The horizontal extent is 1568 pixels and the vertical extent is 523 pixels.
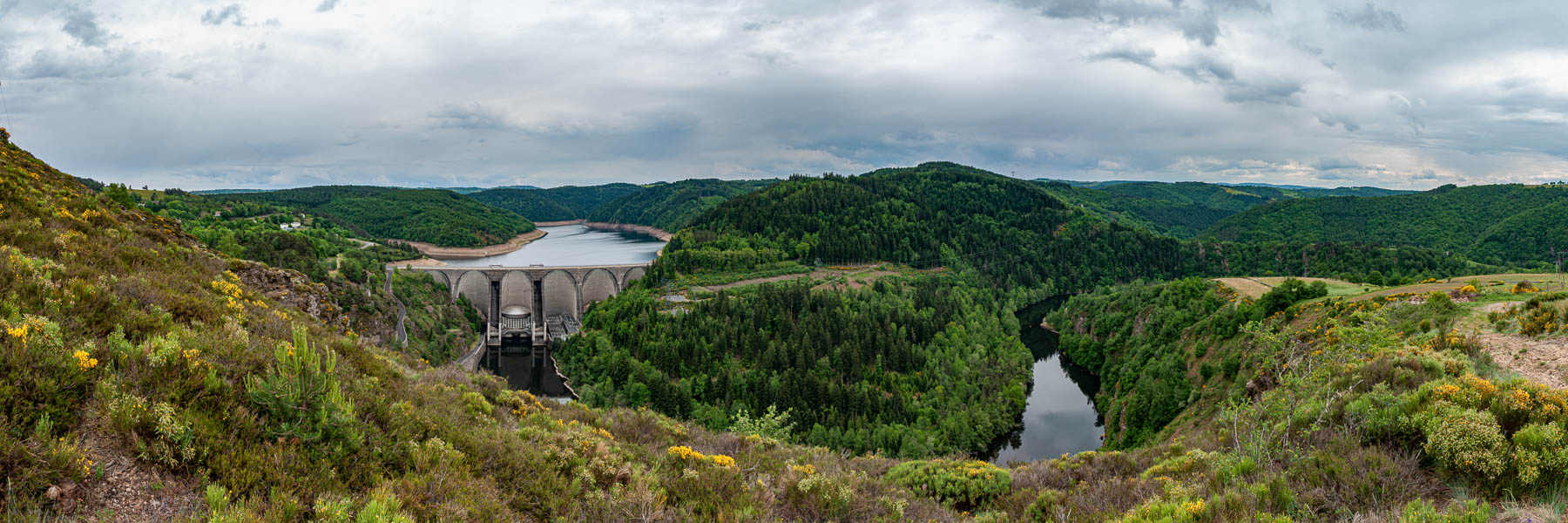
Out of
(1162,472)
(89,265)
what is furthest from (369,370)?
(1162,472)

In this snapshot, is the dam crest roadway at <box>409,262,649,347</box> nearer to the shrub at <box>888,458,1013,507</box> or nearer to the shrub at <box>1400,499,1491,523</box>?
the shrub at <box>888,458,1013,507</box>

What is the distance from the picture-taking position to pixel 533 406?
16703 millimetres

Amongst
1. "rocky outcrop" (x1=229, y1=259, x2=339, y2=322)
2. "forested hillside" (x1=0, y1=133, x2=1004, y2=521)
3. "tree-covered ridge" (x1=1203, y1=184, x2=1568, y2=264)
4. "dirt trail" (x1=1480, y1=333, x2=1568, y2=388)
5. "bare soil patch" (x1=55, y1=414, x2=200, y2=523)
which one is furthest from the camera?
"tree-covered ridge" (x1=1203, y1=184, x2=1568, y2=264)

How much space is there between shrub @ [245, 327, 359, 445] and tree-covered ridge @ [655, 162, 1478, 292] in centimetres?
9285

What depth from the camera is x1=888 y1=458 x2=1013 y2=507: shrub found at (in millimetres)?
15859

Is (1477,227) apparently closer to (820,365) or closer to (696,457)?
(820,365)

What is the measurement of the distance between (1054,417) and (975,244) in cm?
9188

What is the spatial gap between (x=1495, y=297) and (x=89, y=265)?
45824 mm

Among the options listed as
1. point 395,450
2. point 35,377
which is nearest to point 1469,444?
point 395,450

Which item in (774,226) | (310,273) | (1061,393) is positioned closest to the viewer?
(310,273)

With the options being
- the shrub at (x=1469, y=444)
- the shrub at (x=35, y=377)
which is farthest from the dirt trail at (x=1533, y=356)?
the shrub at (x=35, y=377)

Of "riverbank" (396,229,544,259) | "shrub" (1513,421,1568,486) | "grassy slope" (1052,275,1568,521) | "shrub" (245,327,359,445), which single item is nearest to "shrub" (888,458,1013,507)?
"grassy slope" (1052,275,1568,521)

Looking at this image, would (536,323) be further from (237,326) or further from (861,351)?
(237,326)

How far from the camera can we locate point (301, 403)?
819 centimetres
